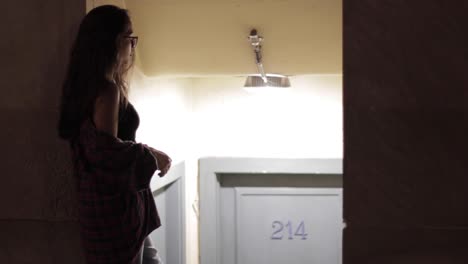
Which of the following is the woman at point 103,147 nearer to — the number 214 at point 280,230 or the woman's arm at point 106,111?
the woman's arm at point 106,111

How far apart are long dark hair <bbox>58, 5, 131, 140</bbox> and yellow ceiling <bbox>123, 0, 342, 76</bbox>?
1.35 feet

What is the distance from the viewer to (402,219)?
127 centimetres

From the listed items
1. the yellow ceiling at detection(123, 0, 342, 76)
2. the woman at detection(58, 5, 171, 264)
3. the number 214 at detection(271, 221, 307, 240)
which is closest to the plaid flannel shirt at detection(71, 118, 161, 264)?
the woman at detection(58, 5, 171, 264)

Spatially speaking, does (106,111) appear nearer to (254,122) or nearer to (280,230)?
(254,122)

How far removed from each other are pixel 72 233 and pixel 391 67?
2.54 feet

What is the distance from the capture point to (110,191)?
1.22m

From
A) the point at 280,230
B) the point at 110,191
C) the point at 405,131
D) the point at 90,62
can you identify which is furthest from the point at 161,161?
the point at 280,230

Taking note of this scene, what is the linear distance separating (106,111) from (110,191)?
16cm

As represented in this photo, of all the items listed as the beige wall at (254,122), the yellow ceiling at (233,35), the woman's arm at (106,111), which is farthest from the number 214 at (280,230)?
the woman's arm at (106,111)

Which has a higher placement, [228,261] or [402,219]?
[402,219]

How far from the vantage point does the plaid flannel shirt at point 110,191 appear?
3.93ft

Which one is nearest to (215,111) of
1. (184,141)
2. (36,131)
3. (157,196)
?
(184,141)

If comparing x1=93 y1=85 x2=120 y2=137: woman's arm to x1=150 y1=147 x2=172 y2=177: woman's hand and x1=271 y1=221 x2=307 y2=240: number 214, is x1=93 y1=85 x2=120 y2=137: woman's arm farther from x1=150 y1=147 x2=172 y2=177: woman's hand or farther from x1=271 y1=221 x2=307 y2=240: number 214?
x1=271 y1=221 x2=307 y2=240: number 214

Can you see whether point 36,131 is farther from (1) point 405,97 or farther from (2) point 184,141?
(2) point 184,141
